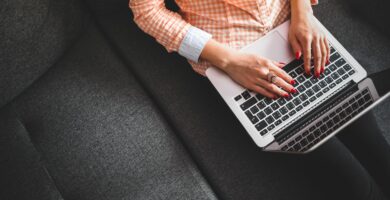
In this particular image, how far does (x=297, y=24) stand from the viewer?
3.42ft

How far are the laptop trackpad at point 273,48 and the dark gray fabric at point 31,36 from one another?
60 cm

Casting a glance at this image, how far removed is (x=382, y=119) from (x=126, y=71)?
88 cm

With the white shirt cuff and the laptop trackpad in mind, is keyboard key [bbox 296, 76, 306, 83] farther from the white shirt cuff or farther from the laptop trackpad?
the white shirt cuff

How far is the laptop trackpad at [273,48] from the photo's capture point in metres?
1.03

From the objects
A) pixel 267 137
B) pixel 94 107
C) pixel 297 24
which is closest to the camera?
pixel 267 137

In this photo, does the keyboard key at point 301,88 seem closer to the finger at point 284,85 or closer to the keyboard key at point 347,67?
the finger at point 284,85

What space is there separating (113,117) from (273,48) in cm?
55

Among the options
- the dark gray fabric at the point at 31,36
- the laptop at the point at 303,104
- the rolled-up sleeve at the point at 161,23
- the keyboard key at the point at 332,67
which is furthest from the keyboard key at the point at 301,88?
the dark gray fabric at the point at 31,36

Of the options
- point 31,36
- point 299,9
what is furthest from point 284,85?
point 31,36

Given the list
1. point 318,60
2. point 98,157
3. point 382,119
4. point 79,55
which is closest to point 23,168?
point 98,157

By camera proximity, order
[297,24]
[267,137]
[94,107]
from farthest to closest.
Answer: [94,107] → [297,24] → [267,137]

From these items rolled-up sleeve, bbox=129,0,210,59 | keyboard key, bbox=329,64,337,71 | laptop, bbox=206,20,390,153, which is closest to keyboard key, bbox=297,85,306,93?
laptop, bbox=206,20,390,153

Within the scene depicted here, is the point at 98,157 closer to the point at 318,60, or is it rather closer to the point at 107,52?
the point at 107,52

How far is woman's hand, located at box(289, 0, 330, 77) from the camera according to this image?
100 cm
